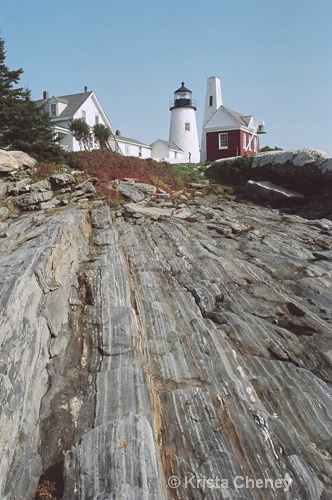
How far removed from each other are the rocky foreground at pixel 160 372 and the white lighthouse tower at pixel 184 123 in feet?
152

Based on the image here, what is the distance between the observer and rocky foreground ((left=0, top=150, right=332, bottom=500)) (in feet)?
18.7

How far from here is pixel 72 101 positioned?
48.7m

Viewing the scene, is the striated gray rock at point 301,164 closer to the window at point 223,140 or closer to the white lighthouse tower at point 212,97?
the window at point 223,140

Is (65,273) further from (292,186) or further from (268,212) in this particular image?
(292,186)

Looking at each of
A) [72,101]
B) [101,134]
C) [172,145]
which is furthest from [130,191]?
[172,145]

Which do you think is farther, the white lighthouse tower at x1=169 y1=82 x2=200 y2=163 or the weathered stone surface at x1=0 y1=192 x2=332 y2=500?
the white lighthouse tower at x1=169 y1=82 x2=200 y2=163

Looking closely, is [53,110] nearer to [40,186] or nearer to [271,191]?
[40,186]

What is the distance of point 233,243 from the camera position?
16.8 m

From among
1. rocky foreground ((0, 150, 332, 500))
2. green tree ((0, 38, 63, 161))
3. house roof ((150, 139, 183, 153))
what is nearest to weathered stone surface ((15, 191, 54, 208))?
rocky foreground ((0, 150, 332, 500))

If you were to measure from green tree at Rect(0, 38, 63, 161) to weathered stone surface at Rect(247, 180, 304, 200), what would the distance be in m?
14.2

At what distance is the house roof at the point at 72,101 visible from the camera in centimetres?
4594

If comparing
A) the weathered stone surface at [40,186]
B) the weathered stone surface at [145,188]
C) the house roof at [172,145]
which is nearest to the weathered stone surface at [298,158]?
the weathered stone surface at [145,188]

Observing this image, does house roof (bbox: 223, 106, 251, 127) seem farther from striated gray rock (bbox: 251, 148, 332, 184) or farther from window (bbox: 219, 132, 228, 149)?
striated gray rock (bbox: 251, 148, 332, 184)

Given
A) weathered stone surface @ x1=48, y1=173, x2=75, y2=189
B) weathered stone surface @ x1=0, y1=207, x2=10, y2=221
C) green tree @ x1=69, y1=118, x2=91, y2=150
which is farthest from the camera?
green tree @ x1=69, y1=118, x2=91, y2=150
